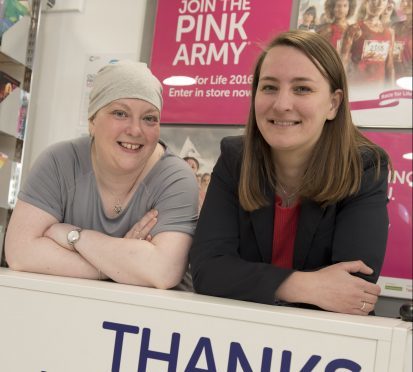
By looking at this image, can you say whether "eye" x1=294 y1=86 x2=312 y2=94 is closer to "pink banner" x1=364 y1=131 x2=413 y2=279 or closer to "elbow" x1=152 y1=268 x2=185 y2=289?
"elbow" x1=152 y1=268 x2=185 y2=289

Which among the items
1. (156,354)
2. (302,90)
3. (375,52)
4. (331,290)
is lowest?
(156,354)

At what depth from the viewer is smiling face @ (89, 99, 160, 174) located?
1503 mm

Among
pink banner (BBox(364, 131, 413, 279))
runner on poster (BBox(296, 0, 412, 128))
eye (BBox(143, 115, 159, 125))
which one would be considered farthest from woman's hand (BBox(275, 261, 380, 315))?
runner on poster (BBox(296, 0, 412, 128))

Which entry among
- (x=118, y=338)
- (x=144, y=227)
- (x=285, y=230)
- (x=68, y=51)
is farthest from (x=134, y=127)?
(x=68, y=51)

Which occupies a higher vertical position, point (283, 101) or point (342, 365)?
point (283, 101)

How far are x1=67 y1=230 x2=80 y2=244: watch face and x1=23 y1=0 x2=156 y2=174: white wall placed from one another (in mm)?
1744

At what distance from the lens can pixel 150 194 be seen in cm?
149

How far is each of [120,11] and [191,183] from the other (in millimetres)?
1755

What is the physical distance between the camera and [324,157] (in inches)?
51.2

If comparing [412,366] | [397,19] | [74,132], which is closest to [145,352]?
[412,366]

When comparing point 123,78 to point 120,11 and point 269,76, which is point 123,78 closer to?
point 269,76

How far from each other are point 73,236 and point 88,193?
0.17 m

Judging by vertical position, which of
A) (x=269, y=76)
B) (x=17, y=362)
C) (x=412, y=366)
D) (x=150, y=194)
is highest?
(x=269, y=76)

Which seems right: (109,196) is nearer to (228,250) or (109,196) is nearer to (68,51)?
(228,250)
